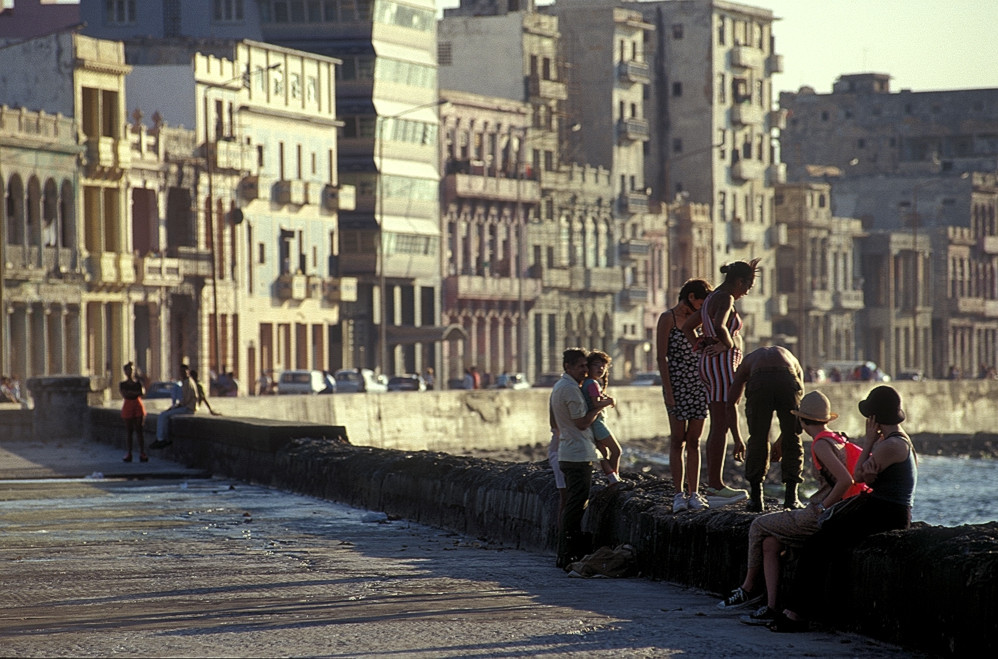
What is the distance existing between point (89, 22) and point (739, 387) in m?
73.0

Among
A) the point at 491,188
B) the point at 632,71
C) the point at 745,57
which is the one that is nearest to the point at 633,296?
the point at 632,71

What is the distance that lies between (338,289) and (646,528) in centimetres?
7270

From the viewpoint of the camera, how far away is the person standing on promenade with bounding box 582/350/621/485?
1655 cm

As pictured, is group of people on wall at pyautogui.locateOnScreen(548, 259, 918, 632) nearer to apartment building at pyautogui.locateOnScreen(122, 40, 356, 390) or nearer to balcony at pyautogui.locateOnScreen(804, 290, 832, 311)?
apartment building at pyautogui.locateOnScreen(122, 40, 356, 390)

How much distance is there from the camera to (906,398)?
317 ft

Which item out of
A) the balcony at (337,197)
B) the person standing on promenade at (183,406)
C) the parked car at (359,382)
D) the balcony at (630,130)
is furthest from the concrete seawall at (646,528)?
the balcony at (630,130)

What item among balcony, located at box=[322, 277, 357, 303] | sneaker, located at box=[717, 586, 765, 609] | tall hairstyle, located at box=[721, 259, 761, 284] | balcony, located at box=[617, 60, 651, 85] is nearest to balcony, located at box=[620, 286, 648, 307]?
balcony, located at box=[617, 60, 651, 85]

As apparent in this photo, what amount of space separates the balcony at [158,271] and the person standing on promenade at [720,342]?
188 feet

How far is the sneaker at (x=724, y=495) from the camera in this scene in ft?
54.7

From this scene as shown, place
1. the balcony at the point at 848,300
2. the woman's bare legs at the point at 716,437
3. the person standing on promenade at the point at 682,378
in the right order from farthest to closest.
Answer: the balcony at the point at 848,300
the person standing on promenade at the point at 682,378
the woman's bare legs at the point at 716,437

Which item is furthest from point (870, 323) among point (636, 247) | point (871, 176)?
point (636, 247)

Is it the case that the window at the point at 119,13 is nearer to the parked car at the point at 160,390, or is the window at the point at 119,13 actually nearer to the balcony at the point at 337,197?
the balcony at the point at 337,197

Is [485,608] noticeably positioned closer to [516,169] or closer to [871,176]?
[516,169]

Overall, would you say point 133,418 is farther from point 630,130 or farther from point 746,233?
point 746,233
